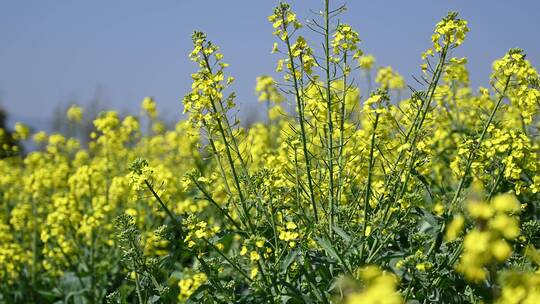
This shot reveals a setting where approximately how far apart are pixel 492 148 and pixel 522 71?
47 cm

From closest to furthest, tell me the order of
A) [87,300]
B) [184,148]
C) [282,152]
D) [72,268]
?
1. [282,152]
2. [87,300]
3. [72,268]
4. [184,148]

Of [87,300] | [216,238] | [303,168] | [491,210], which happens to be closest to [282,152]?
[303,168]

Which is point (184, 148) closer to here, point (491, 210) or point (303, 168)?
point (303, 168)

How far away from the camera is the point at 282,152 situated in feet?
17.3

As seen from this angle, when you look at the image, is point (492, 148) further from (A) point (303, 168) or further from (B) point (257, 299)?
(B) point (257, 299)

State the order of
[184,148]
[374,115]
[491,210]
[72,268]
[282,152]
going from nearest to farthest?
1. [491,210]
2. [374,115]
3. [282,152]
4. [72,268]
5. [184,148]

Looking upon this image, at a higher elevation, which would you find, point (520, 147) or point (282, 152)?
point (282, 152)

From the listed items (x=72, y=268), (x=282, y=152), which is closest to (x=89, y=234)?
(x=72, y=268)

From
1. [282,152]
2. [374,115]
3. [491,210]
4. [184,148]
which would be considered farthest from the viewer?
[184,148]

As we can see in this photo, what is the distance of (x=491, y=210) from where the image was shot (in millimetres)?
1537

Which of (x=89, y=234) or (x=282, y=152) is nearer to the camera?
(x=282, y=152)

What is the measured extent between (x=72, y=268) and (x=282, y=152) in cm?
257

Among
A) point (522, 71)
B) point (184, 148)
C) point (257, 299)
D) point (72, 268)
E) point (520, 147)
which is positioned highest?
point (184, 148)

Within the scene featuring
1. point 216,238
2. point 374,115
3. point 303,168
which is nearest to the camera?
point 374,115
